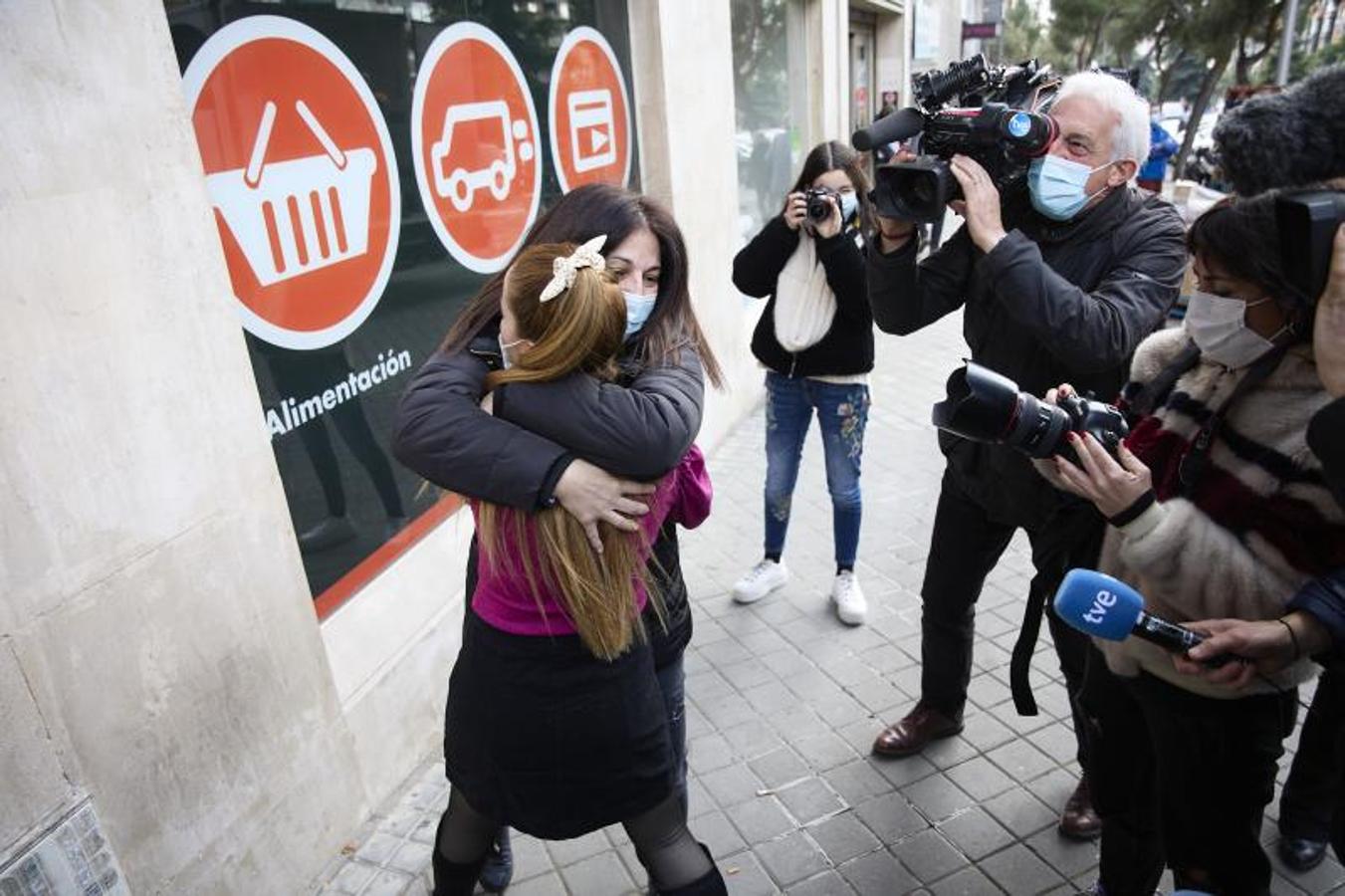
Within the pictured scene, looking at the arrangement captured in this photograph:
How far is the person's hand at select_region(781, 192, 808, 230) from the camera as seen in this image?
11.4 ft

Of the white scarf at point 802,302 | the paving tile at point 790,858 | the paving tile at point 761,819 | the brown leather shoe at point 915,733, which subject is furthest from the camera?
the white scarf at point 802,302

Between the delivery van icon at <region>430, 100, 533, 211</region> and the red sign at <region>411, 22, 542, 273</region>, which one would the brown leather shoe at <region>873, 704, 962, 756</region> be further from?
the delivery van icon at <region>430, 100, 533, 211</region>

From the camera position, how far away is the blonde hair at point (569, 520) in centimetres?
147

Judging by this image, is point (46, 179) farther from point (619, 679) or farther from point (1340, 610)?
point (1340, 610)

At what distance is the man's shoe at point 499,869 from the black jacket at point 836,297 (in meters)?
2.08

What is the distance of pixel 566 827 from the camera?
68.9 inches

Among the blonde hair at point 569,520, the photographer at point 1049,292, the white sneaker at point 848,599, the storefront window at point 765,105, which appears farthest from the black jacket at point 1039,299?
the storefront window at point 765,105

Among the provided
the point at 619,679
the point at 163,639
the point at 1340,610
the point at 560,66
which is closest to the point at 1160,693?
the point at 1340,610

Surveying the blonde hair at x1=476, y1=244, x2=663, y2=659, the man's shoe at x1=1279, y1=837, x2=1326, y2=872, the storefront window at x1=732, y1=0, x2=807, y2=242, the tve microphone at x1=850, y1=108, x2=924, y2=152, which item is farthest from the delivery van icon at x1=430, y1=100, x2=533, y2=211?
the man's shoe at x1=1279, y1=837, x2=1326, y2=872

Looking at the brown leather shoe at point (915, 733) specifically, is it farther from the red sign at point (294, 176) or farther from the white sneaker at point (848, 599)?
the red sign at point (294, 176)

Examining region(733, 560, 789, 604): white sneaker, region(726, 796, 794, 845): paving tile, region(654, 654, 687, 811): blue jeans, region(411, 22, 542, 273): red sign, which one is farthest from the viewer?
region(733, 560, 789, 604): white sneaker

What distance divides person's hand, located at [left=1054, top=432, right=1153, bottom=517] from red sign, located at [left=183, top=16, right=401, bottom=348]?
212cm

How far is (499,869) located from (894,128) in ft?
7.47

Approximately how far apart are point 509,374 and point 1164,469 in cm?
131
